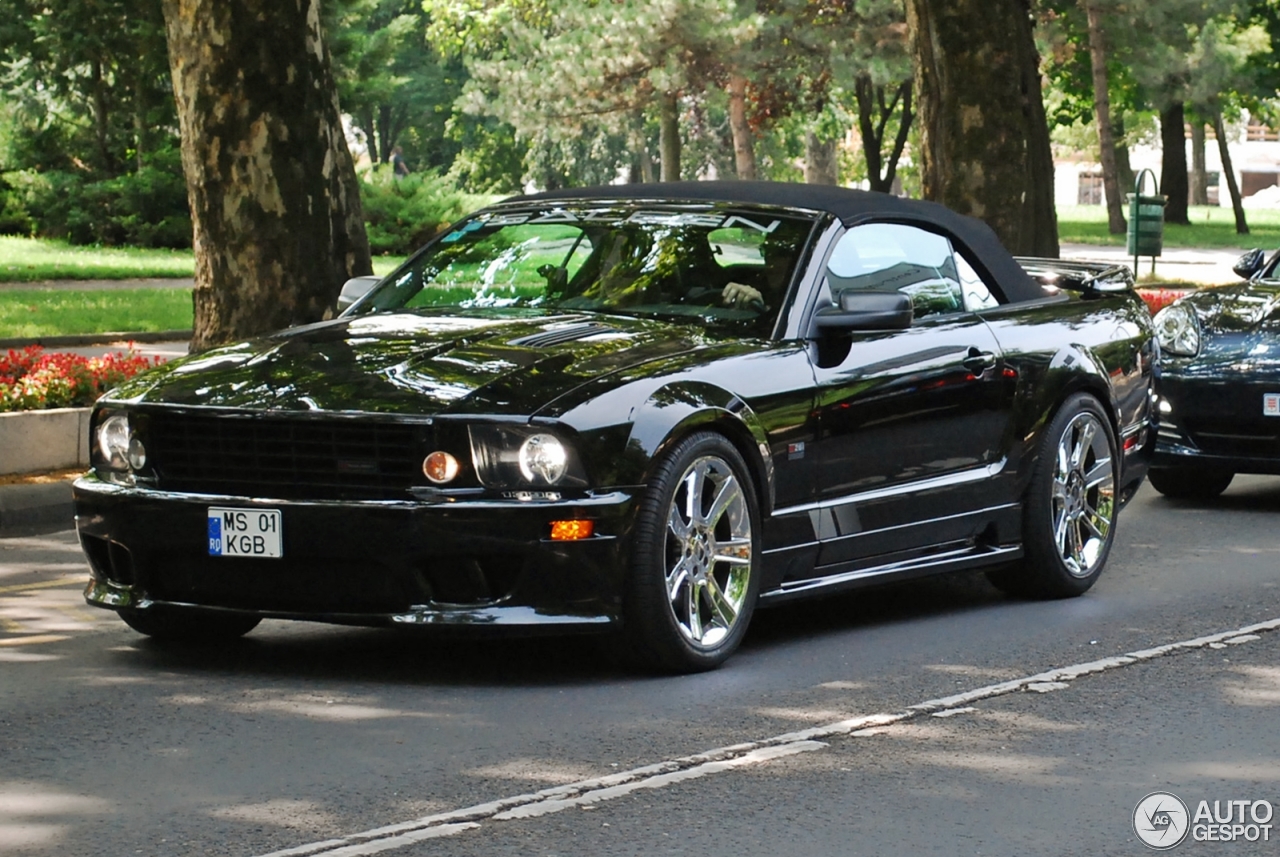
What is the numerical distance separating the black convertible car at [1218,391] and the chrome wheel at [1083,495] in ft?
8.81

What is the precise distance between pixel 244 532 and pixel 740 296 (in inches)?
77.3

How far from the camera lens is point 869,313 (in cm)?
737

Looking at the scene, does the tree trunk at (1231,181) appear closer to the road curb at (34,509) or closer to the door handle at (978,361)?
the road curb at (34,509)

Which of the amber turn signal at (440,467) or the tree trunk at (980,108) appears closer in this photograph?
the amber turn signal at (440,467)

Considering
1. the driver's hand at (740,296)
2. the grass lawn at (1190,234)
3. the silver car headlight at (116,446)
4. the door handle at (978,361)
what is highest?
the driver's hand at (740,296)

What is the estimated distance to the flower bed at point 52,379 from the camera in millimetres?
11789

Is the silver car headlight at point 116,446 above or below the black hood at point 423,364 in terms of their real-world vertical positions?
below

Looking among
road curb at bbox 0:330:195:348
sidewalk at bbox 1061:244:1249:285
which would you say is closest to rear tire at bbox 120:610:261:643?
road curb at bbox 0:330:195:348

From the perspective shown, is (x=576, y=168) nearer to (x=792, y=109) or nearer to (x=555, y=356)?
(x=792, y=109)

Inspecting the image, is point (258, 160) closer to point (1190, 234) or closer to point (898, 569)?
point (898, 569)

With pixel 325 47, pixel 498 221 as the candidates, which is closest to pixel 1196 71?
pixel 325 47

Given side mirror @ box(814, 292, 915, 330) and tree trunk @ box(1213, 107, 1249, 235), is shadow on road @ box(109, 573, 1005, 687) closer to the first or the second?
side mirror @ box(814, 292, 915, 330)

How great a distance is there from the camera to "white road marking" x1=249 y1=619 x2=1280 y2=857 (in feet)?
16.2

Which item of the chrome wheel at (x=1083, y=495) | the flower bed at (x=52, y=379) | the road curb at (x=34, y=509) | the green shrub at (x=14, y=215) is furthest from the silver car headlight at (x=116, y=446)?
the green shrub at (x=14, y=215)
